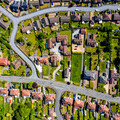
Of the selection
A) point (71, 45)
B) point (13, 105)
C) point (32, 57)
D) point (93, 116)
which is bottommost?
point (93, 116)

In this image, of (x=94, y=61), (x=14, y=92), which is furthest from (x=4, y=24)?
(x=94, y=61)

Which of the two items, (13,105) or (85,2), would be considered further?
(13,105)

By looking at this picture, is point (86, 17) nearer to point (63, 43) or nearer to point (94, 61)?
point (63, 43)

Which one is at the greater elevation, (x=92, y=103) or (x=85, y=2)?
(x=85, y=2)

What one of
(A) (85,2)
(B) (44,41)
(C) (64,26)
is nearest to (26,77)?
(B) (44,41)

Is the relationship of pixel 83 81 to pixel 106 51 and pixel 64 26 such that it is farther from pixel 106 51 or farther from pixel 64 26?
pixel 64 26

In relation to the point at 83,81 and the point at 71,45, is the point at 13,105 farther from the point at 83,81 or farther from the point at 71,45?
the point at 71,45

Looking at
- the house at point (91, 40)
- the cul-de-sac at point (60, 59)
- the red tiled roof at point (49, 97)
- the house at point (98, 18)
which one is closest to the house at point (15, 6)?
the cul-de-sac at point (60, 59)

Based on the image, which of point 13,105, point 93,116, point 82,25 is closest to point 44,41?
point 82,25
